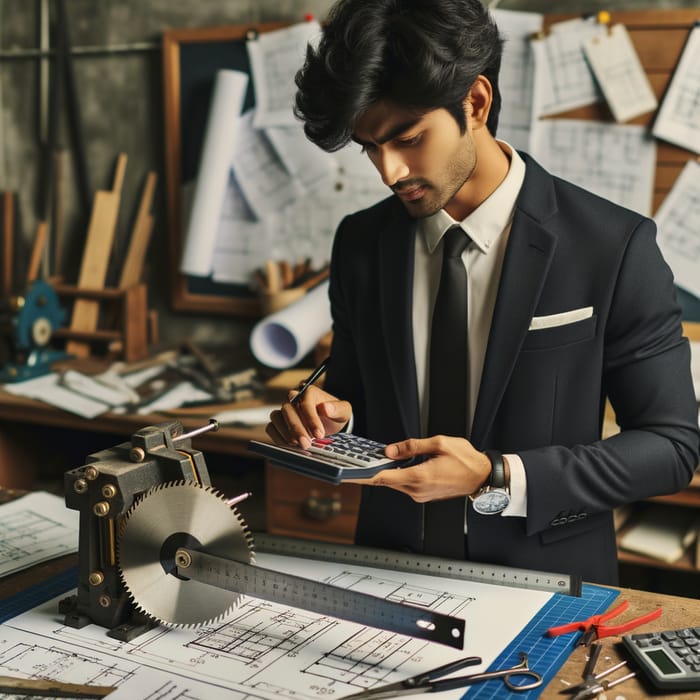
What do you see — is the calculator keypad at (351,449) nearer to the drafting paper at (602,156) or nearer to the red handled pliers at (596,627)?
the red handled pliers at (596,627)

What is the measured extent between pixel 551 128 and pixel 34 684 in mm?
2144

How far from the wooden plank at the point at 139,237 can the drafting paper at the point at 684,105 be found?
1.68 m

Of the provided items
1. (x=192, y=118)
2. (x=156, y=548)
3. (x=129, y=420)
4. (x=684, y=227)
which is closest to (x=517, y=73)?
(x=684, y=227)

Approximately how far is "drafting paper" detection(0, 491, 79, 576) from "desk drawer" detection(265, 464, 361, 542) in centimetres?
85

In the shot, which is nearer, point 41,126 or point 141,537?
point 141,537

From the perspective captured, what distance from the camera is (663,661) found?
108 centimetres

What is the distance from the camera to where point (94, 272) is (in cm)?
325

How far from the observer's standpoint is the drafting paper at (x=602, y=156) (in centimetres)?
260

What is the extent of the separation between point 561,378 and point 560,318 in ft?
0.34

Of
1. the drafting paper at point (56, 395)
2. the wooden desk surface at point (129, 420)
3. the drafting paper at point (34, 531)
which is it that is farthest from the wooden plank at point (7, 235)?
the drafting paper at point (34, 531)

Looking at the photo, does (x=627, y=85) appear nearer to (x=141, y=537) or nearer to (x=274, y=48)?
(x=274, y=48)

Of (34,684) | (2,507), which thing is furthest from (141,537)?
(2,507)

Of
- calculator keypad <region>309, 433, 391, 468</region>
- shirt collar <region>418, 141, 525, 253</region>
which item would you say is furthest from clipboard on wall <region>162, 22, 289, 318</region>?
calculator keypad <region>309, 433, 391, 468</region>

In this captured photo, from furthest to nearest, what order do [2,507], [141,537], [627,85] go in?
[627,85] → [2,507] → [141,537]
